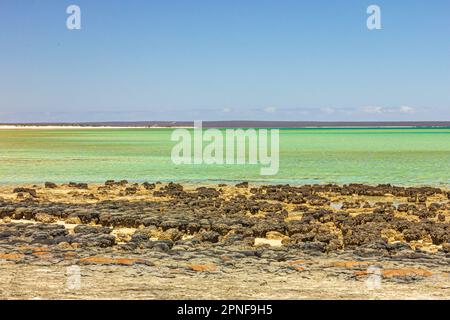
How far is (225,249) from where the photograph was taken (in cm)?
1455

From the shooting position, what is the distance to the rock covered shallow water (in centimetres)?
1095

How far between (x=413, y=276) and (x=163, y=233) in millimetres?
7139

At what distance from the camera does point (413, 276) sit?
1181 centimetres

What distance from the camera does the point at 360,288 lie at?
1091 cm

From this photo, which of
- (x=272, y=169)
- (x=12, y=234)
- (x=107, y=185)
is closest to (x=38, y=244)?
(x=12, y=234)

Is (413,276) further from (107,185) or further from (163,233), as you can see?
(107,185)

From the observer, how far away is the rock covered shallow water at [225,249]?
1095cm

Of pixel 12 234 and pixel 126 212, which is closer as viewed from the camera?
pixel 12 234

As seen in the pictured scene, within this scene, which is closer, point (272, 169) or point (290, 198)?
point (290, 198)

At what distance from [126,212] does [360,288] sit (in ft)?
36.3

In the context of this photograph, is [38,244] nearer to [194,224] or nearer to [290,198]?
[194,224]

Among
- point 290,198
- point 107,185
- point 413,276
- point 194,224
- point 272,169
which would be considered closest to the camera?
point 413,276
